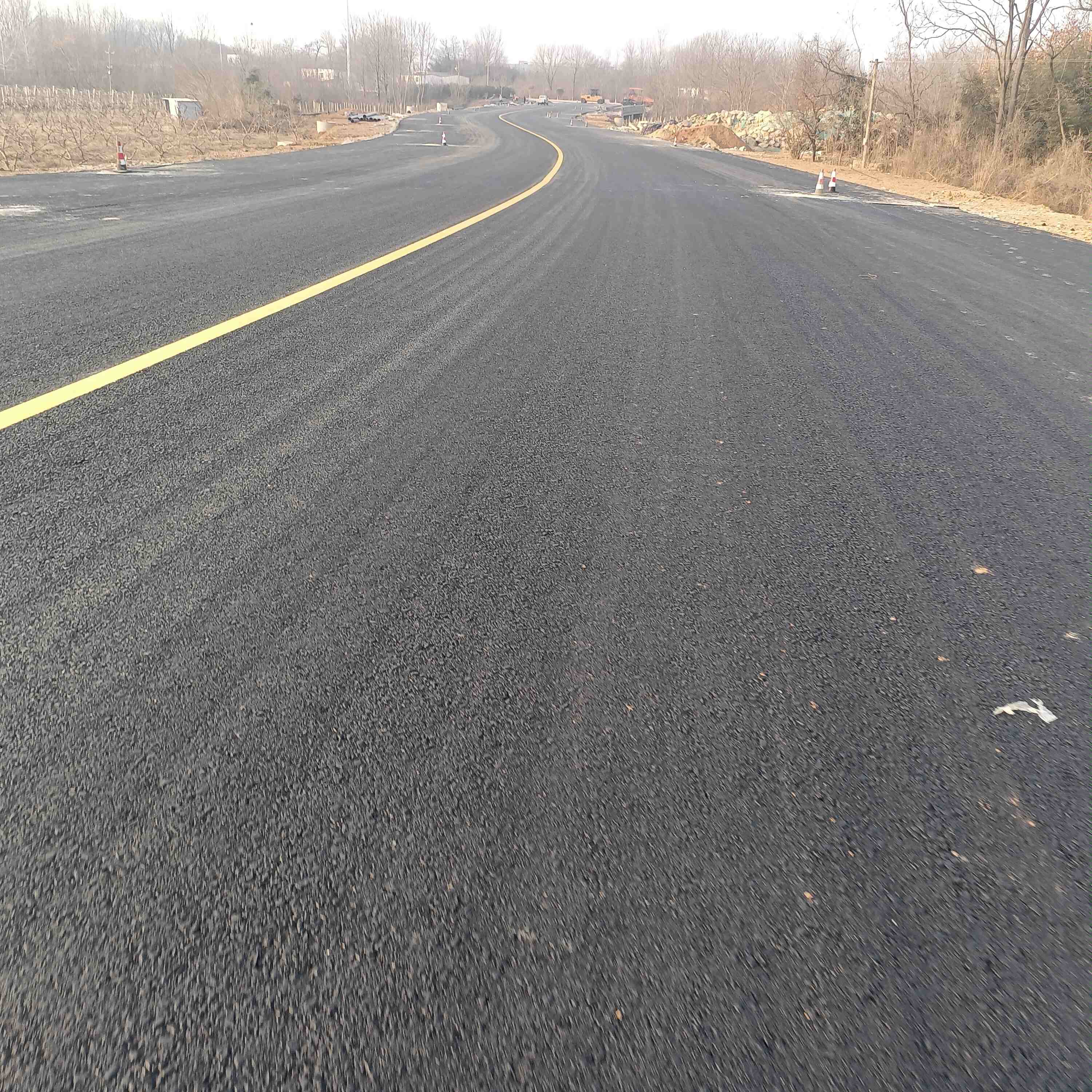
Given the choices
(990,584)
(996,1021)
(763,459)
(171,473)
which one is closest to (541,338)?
(763,459)

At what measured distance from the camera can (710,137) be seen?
3878cm

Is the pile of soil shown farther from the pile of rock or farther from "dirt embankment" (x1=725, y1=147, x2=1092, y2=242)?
"dirt embankment" (x1=725, y1=147, x2=1092, y2=242)

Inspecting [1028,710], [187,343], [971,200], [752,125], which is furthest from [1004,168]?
[752,125]

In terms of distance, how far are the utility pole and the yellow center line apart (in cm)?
2424

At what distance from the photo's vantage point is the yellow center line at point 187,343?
329cm

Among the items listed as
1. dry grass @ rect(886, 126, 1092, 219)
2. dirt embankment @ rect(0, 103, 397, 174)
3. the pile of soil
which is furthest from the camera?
the pile of soil

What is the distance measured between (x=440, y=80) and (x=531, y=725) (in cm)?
15220

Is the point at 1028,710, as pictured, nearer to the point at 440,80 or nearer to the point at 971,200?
the point at 971,200

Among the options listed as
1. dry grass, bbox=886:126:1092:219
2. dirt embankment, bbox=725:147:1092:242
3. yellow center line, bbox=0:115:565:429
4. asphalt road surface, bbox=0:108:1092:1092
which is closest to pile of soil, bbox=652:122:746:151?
dirt embankment, bbox=725:147:1092:242

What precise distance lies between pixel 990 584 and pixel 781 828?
1.50m

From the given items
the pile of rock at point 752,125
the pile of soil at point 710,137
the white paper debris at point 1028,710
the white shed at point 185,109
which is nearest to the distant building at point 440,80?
the pile of rock at point 752,125

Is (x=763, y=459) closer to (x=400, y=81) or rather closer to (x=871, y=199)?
(x=871, y=199)

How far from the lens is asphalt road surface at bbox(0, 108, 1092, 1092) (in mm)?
1220

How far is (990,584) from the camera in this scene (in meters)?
2.55
